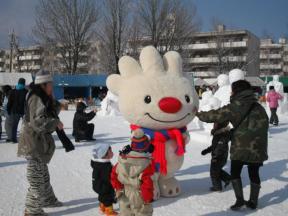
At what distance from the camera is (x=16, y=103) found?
951cm

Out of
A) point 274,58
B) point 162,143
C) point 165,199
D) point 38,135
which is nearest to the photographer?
point 38,135

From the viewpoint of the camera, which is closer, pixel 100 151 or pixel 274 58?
pixel 100 151

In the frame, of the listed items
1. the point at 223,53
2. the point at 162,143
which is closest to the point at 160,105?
the point at 162,143

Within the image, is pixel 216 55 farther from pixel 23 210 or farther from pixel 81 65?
pixel 23 210

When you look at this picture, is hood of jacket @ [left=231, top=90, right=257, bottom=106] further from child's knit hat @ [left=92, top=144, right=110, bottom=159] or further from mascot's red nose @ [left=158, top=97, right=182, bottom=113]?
child's knit hat @ [left=92, top=144, right=110, bottom=159]

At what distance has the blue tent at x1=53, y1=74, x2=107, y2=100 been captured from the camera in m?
28.7

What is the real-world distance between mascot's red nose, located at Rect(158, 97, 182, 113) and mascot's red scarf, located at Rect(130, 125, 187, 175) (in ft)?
1.11

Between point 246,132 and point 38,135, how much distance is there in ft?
8.29

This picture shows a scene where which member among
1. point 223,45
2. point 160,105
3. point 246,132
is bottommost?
point 246,132

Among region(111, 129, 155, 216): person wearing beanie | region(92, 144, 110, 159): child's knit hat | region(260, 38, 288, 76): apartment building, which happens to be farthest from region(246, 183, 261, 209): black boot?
region(260, 38, 288, 76): apartment building

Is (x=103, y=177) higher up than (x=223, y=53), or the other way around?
(x=223, y=53)

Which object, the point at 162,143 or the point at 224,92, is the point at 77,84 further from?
the point at 162,143

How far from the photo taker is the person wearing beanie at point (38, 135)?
13.3 ft

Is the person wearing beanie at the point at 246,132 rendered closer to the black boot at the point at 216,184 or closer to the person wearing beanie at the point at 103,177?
the black boot at the point at 216,184
